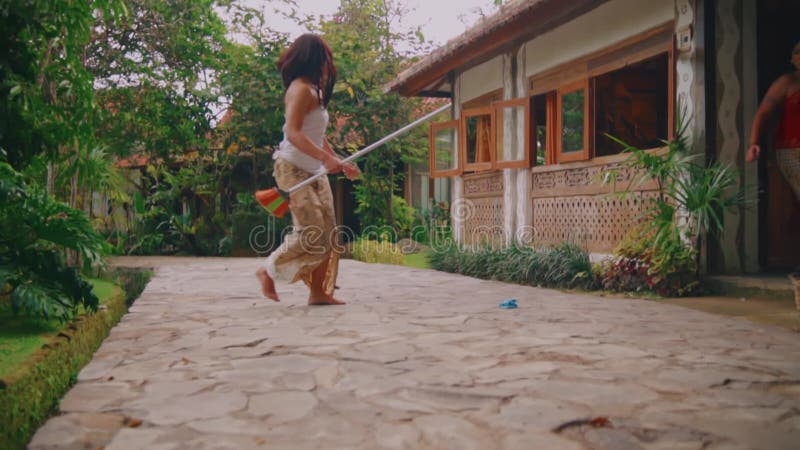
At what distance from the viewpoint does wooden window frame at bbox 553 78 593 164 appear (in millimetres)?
7445

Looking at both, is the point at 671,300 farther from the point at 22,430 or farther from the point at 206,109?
the point at 206,109

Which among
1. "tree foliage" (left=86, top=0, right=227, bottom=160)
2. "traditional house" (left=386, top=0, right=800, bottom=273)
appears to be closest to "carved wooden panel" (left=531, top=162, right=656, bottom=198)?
"traditional house" (left=386, top=0, right=800, bottom=273)

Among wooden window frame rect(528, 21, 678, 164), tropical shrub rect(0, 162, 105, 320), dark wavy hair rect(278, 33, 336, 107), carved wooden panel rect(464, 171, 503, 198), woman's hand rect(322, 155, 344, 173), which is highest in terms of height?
wooden window frame rect(528, 21, 678, 164)

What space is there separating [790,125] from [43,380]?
5216 mm

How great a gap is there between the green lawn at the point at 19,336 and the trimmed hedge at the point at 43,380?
0.18ft

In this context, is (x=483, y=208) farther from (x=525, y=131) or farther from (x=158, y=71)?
(x=158, y=71)

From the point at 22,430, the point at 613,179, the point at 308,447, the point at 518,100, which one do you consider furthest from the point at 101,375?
the point at 518,100

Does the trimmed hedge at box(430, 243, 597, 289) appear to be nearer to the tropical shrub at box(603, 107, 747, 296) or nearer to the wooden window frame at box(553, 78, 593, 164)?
the tropical shrub at box(603, 107, 747, 296)

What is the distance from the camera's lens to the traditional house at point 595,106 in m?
6.00

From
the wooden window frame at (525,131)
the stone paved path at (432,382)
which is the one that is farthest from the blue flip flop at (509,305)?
the wooden window frame at (525,131)

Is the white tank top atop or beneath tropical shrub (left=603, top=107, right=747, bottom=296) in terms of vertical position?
atop

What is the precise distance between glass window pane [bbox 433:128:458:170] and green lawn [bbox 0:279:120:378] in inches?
299

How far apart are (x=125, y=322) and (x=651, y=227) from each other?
4557 mm

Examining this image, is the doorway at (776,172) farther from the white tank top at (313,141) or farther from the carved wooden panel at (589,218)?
the white tank top at (313,141)
